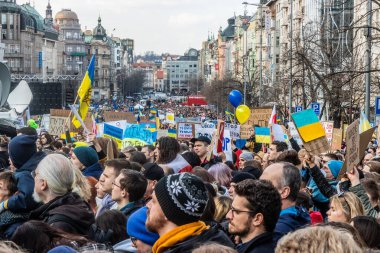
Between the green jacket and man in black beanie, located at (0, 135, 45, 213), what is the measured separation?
2679 mm

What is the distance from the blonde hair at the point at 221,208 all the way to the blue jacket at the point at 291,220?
561 millimetres

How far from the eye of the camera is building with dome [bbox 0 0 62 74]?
123 meters

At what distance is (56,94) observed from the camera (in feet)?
189

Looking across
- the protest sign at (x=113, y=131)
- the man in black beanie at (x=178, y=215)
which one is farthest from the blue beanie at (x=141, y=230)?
the protest sign at (x=113, y=131)

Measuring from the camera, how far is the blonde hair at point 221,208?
7.16 m

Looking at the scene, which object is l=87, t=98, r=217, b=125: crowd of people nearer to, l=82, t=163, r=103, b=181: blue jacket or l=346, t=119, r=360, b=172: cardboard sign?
l=82, t=163, r=103, b=181: blue jacket

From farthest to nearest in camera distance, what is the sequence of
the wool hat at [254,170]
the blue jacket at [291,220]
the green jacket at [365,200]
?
the wool hat at [254,170], the green jacket at [365,200], the blue jacket at [291,220]

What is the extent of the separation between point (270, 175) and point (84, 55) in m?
173

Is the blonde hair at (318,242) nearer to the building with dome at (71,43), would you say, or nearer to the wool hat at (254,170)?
the wool hat at (254,170)

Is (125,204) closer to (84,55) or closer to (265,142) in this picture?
(265,142)

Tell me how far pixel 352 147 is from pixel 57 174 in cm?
360

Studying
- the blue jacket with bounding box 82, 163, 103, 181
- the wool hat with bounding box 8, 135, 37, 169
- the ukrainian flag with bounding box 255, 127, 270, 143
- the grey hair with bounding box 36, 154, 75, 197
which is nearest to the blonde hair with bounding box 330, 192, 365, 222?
the grey hair with bounding box 36, 154, 75, 197

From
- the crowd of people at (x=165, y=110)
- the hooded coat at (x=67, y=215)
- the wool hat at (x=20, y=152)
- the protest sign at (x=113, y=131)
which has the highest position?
the wool hat at (x=20, y=152)

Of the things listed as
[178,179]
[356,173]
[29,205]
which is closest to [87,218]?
[29,205]
